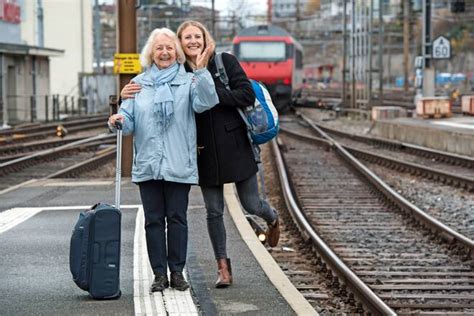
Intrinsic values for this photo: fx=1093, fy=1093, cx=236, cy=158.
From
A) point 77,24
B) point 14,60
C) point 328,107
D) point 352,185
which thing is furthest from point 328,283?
point 77,24

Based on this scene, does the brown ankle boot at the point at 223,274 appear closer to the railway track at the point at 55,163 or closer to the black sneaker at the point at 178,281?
the black sneaker at the point at 178,281

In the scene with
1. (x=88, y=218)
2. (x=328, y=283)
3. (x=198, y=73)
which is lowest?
(x=328, y=283)

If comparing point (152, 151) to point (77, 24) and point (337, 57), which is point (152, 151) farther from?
point (337, 57)

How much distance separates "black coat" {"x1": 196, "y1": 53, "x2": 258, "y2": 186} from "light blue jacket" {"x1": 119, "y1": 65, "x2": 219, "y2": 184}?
0.47 feet

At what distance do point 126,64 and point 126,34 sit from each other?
53 cm

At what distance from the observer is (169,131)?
23.2 feet

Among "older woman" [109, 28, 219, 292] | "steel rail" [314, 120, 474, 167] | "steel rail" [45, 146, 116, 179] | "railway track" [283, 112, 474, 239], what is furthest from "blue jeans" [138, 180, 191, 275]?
"steel rail" [314, 120, 474, 167]

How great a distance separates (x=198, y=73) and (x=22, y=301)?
1.85m

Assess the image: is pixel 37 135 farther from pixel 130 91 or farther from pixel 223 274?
pixel 130 91

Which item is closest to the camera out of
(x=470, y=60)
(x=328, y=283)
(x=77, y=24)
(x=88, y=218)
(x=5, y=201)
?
(x=88, y=218)

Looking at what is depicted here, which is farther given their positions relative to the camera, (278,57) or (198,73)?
(278,57)

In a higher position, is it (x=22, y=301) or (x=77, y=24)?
(x=77, y=24)

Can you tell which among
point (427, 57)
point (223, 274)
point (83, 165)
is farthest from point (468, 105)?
point (223, 274)

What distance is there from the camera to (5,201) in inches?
553
